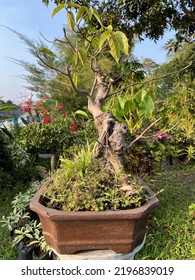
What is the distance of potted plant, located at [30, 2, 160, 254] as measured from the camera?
127cm

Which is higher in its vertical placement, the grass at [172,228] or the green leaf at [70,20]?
the green leaf at [70,20]

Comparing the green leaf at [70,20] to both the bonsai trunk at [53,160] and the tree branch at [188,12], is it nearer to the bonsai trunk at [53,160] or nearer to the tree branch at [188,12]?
the bonsai trunk at [53,160]

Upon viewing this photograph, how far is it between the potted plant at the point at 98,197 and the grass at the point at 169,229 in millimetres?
221

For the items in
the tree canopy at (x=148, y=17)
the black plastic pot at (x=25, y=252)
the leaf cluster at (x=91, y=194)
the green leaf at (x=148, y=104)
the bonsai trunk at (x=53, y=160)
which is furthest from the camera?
the tree canopy at (x=148, y=17)

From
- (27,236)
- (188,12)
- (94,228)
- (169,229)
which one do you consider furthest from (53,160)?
(188,12)

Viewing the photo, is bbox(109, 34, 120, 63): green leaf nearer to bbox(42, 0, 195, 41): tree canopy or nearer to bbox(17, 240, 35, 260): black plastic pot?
bbox(17, 240, 35, 260): black plastic pot

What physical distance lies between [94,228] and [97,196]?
6.7 inches

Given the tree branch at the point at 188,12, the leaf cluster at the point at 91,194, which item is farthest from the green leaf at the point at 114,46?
the tree branch at the point at 188,12

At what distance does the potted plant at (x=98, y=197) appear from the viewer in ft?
4.18

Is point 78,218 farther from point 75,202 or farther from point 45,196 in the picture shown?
point 45,196

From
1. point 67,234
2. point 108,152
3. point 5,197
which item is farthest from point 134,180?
point 5,197

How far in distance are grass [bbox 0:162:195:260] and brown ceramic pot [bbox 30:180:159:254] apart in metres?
0.30

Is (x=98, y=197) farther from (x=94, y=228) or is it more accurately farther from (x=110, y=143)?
(x=110, y=143)

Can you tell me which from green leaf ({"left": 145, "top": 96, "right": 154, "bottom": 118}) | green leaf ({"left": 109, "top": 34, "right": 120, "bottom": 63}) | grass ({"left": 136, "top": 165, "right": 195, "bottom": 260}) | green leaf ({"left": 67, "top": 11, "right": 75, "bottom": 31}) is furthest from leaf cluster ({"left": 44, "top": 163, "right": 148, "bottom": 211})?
green leaf ({"left": 67, "top": 11, "right": 75, "bottom": 31})
